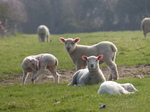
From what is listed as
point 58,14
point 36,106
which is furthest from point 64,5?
point 36,106

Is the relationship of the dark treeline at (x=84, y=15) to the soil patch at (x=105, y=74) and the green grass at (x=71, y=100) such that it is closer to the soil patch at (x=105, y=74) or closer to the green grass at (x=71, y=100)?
the soil patch at (x=105, y=74)

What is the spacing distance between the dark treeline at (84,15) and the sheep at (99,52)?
2241 inches

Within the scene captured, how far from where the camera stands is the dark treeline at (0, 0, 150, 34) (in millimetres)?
72688

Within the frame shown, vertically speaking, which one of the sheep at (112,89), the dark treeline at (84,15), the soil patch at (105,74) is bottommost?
the soil patch at (105,74)

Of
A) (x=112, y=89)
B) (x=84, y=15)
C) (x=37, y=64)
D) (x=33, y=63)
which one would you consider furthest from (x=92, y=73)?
(x=84, y=15)

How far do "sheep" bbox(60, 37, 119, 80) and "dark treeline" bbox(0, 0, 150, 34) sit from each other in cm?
5693

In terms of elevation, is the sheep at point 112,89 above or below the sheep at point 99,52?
below

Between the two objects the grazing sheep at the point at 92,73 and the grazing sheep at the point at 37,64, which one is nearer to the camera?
the grazing sheep at the point at 92,73

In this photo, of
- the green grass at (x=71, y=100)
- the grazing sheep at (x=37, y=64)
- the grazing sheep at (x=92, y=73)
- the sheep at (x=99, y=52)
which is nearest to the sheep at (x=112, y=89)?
the green grass at (x=71, y=100)

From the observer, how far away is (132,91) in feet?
34.8

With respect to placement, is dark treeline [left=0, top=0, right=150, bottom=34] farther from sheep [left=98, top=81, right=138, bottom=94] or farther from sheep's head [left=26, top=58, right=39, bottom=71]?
sheep [left=98, top=81, right=138, bottom=94]

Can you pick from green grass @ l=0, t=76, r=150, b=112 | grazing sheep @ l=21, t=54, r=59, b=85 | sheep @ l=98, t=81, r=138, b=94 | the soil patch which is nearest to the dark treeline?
the soil patch

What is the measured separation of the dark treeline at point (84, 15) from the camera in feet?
238

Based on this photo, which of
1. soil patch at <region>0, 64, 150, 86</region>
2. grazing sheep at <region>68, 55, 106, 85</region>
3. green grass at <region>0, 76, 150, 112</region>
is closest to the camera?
green grass at <region>0, 76, 150, 112</region>
